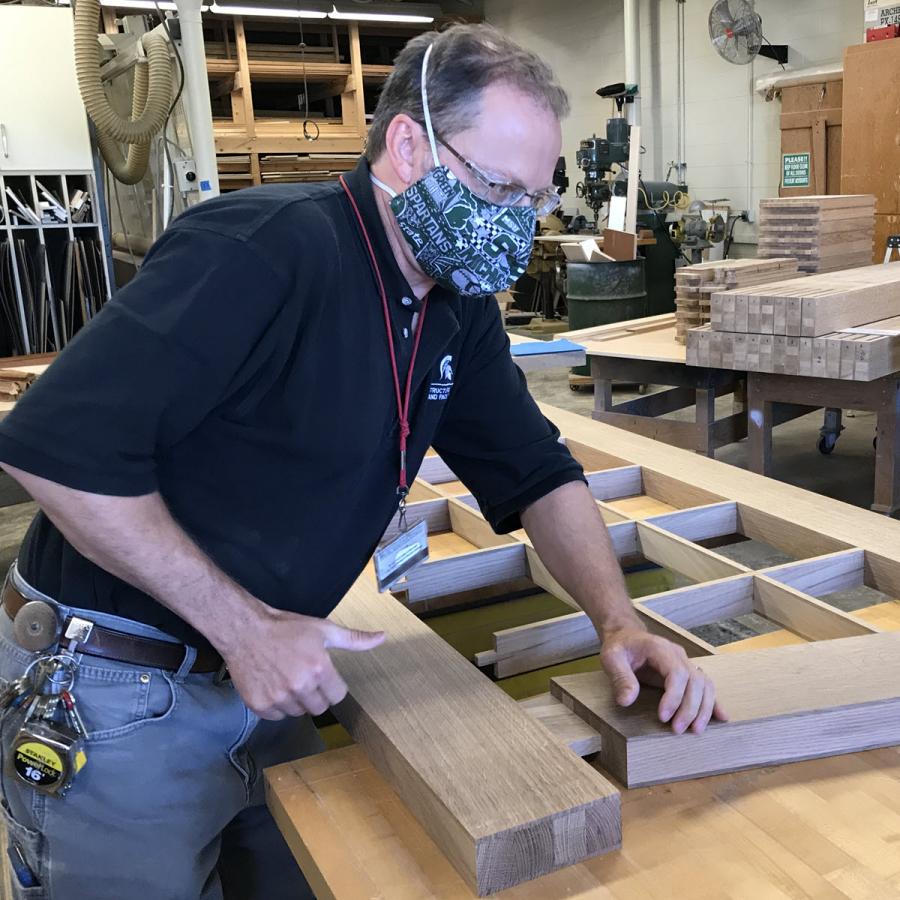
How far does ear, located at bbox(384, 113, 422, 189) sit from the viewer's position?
1.45 m

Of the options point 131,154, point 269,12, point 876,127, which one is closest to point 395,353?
point 131,154

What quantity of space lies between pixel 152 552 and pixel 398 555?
519 mm

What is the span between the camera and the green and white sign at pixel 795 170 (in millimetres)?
8266

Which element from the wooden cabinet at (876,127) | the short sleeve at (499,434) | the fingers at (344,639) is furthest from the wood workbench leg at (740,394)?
the fingers at (344,639)

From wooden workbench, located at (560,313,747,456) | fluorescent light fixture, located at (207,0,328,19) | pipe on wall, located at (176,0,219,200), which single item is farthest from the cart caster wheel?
Answer: fluorescent light fixture, located at (207,0,328,19)

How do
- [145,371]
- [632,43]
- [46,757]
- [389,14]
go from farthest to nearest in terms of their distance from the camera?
[389,14] < [632,43] < [46,757] < [145,371]

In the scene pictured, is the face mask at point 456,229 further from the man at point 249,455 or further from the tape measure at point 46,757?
the tape measure at point 46,757

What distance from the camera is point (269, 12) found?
10.6 meters

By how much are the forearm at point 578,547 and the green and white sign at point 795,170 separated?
7.57 m

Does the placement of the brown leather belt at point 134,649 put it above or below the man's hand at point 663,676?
above

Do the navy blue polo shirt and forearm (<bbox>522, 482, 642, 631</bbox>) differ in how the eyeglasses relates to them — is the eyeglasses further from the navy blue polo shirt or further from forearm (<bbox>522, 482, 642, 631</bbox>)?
forearm (<bbox>522, 482, 642, 631</bbox>)

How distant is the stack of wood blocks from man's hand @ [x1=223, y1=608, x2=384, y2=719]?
3.11 metres

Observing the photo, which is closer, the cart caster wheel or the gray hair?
the gray hair

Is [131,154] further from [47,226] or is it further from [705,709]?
[705,709]
